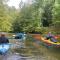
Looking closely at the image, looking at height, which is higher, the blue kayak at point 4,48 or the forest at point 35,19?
the forest at point 35,19

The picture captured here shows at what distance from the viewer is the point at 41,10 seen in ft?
213

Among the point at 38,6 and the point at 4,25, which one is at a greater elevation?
the point at 38,6

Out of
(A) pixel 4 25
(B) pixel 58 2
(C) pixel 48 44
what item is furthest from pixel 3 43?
(A) pixel 4 25

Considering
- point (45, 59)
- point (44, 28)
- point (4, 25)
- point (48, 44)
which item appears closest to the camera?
point (45, 59)

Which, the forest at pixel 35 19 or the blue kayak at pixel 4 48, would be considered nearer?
the blue kayak at pixel 4 48

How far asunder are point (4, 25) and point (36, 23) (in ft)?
67.1

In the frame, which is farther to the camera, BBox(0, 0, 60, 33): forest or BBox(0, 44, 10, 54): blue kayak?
BBox(0, 0, 60, 33): forest

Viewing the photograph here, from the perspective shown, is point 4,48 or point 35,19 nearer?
point 4,48

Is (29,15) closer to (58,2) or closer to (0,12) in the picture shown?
(0,12)

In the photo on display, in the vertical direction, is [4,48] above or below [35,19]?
below

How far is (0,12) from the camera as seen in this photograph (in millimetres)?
45219

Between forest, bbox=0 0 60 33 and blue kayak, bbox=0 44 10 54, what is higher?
forest, bbox=0 0 60 33

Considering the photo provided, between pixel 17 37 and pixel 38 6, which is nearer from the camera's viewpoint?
pixel 17 37

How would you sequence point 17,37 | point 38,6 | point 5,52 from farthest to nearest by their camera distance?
point 38,6 < point 17,37 < point 5,52
